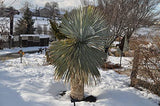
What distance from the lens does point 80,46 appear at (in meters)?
3.25

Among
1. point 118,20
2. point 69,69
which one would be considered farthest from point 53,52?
point 118,20

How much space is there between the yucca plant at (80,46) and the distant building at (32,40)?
16.9 metres

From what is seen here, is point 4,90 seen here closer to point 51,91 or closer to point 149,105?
point 51,91

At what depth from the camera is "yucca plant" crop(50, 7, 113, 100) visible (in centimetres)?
324

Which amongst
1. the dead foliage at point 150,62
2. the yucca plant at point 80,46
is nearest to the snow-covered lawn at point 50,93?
the dead foliage at point 150,62

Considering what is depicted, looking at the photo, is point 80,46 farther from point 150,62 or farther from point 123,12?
point 123,12

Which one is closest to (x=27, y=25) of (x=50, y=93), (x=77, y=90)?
(x=50, y=93)

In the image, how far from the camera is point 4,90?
162 inches

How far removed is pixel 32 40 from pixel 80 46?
17761 millimetres

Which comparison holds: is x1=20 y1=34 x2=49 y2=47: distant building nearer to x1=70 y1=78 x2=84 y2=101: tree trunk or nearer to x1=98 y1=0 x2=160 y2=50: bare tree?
x1=98 y1=0 x2=160 y2=50: bare tree

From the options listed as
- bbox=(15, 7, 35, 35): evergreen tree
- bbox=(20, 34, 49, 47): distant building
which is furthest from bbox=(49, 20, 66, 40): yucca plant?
bbox=(15, 7, 35, 35): evergreen tree

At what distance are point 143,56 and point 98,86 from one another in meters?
1.80

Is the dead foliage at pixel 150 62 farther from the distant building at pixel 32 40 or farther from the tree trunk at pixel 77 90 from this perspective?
the distant building at pixel 32 40

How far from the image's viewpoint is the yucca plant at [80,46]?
128 inches
